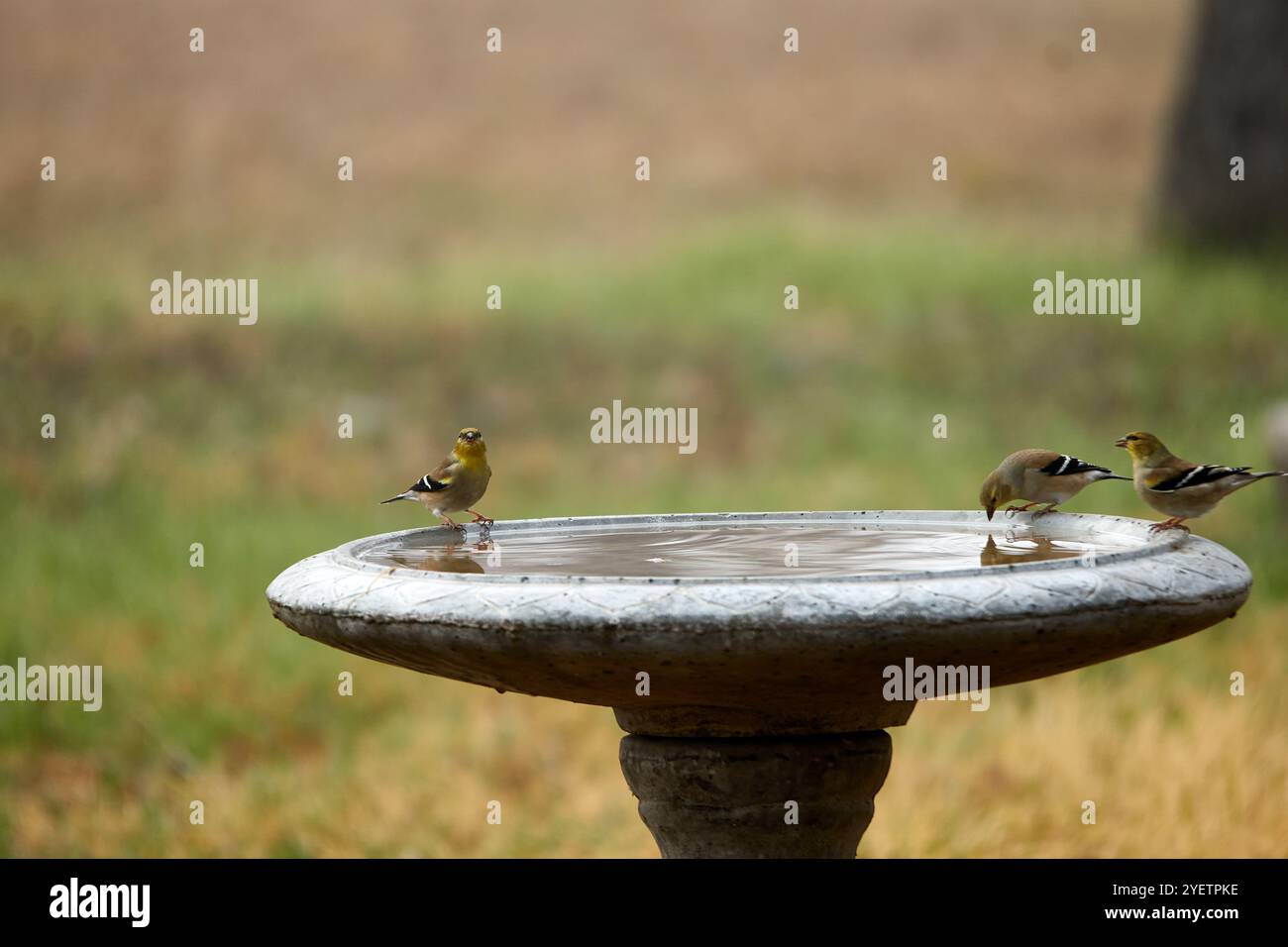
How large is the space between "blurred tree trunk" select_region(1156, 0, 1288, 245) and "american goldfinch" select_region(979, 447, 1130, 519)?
8839 millimetres

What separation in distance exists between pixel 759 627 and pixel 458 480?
1.70 meters

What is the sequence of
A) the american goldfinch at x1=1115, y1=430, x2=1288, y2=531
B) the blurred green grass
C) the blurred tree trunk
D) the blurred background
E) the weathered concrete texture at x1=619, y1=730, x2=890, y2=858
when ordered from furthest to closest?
the blurred tree trunk < the blurred green grass < the blurred background < the american goldfinch at x1=1115, y1=430, x2=1288, y2=531 < the weathered concrete texture at x1=619, y1=730, x2=890, y2=858

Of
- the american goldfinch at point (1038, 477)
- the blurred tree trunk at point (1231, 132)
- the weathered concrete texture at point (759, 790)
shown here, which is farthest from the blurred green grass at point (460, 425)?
the american goldfinch at point (1038, 477)

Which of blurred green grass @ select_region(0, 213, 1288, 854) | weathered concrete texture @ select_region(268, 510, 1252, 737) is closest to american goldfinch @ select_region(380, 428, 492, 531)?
weathered concrete texture @ select_region(268, 510, 1252, 737)

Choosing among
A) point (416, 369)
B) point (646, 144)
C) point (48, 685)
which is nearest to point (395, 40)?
point (646, 144)

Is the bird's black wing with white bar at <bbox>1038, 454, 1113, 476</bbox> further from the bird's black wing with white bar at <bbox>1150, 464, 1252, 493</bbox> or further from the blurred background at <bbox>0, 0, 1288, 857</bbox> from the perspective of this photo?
the blurred background at <bbox>0, 0, 1288, 857</bbox>

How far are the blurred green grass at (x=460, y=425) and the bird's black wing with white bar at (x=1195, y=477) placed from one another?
9.21 feet

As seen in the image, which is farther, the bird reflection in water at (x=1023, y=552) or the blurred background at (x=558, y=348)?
the blurred background at (x=558, y=348)

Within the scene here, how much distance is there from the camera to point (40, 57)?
560 inches

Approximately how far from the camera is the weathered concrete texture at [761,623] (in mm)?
2609

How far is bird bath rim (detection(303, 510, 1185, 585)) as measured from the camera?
2.69 metres

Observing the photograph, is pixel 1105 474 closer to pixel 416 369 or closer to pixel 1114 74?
pixel 416 369

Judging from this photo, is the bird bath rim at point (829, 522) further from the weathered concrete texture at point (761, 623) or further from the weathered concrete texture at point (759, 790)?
the weathered concrete texture at point (759, 790)
